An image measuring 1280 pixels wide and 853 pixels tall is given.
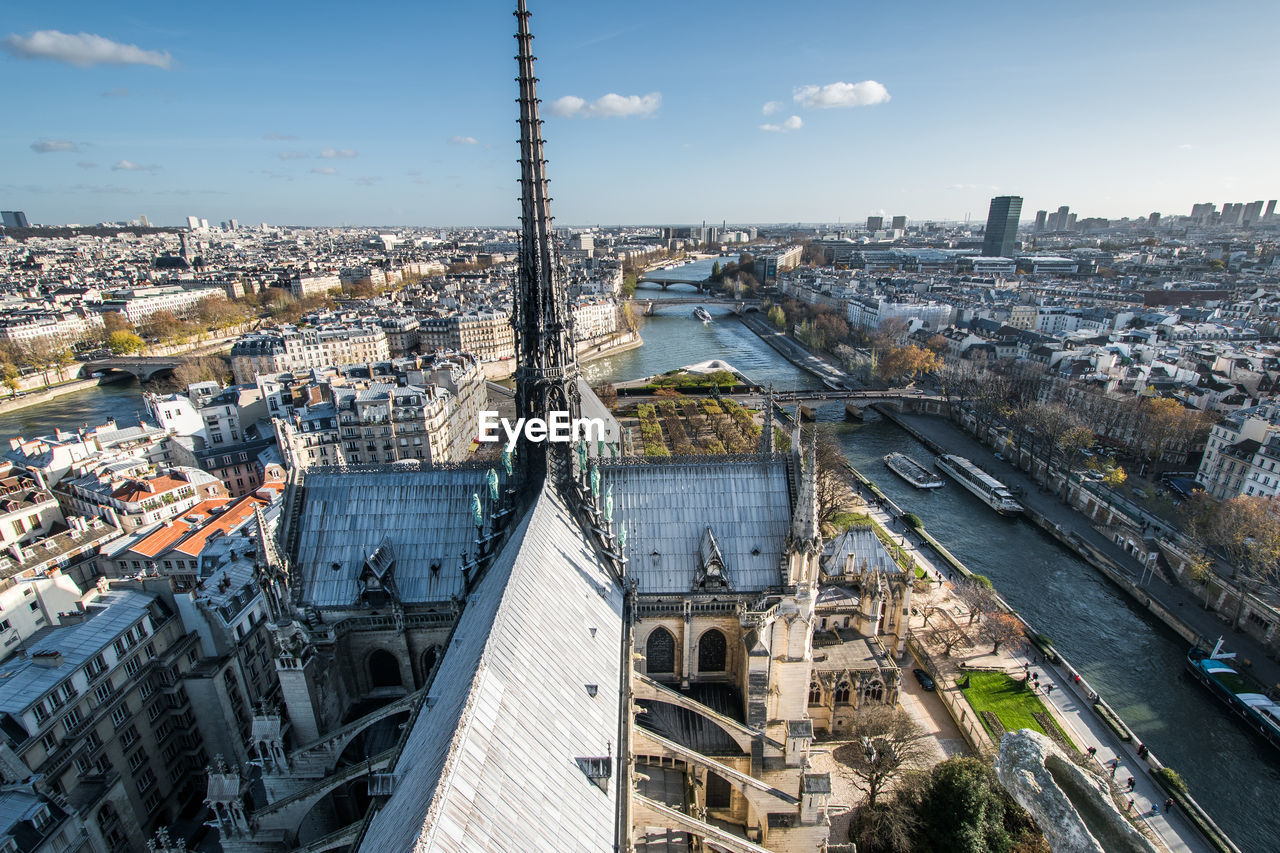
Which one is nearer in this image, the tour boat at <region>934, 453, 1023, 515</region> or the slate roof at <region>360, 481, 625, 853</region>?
the slate roof at <region>360, 481, 625, 853</region>

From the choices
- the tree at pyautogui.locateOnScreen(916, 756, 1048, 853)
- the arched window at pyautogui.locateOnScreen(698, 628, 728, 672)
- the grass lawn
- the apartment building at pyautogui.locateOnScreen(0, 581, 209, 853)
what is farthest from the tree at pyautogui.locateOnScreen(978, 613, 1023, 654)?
the apartment building at pyautogui.locateOnScreen(0, 581, 209, 853)

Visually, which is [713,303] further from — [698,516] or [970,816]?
[970,816]

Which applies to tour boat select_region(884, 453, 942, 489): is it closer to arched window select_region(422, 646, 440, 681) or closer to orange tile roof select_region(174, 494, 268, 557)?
arched window select_region(422, 646, 440, 681)

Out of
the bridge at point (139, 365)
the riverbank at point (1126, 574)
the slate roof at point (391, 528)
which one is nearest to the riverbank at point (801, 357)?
the riverbank at point (1126, 574)

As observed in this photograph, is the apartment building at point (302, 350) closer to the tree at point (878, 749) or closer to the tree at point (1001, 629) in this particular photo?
the tree at point (878, 749)

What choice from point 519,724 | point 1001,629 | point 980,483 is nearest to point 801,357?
point 980,483
